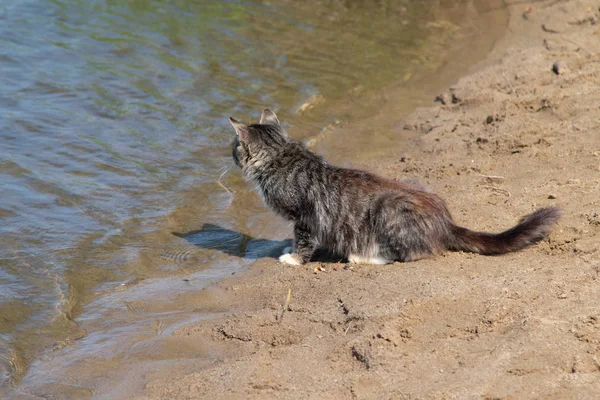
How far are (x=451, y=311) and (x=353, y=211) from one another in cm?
156

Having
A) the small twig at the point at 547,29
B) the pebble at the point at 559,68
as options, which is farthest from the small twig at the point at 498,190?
the small twig at the point at 547,29

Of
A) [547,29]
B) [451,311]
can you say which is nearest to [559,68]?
[547,29]

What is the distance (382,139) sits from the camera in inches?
352

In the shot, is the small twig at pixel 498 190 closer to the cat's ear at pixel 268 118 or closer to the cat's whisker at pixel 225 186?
the cat's ear at pixel 268 118

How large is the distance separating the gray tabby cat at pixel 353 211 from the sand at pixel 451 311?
6.1 inches

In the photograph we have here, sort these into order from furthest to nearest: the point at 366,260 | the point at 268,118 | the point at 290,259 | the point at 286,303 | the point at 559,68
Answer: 1. the point at 559,68
2. the point at 268,118
3. the point at 290,259
4. the point at 366,260
5. the point at 286,303

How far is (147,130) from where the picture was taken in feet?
29.5

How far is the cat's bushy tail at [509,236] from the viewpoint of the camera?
5.40 m

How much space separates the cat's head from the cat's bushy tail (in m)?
1.75

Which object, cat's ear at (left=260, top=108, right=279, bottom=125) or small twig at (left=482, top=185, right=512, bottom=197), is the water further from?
small twig at (left=482, top=185, right=512, bottom=197)

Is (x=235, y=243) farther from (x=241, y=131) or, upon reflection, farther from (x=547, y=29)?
(x=547, y=29)

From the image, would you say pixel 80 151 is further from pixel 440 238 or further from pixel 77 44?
pixel 440 238

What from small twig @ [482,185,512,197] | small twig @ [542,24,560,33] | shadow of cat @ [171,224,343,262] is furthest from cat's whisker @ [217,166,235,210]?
small twig @ [542,24,560,33]

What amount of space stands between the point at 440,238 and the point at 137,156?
4.05 metres
